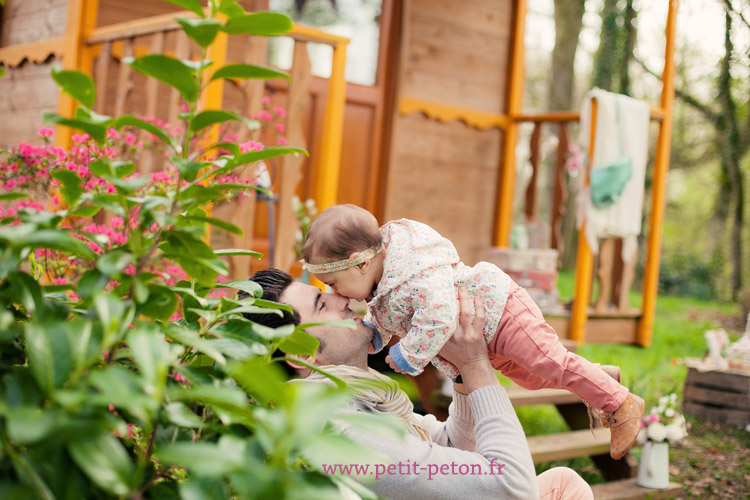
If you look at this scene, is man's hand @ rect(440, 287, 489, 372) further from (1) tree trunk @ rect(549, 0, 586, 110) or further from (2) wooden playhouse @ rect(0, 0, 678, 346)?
(1) tree trunk @ rect(549, 0, 586, 110)

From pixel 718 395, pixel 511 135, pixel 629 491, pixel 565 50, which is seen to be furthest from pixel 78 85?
pixel 565 50

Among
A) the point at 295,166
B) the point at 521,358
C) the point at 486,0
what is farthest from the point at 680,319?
the point at 521,358

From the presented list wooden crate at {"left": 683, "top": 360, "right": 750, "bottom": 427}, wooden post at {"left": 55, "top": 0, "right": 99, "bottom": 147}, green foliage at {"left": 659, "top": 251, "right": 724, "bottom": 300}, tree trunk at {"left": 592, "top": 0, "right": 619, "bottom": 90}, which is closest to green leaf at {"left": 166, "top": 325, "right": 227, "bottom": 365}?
wooden post at {"left": 55, "top": 0, "right": 99, "bottom": 147}

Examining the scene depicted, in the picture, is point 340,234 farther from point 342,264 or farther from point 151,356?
point 151,356

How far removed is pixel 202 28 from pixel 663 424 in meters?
3.58

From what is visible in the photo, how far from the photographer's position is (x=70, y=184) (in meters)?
0.97

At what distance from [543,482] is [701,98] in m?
18.1

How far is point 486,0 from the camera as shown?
20.6 ft

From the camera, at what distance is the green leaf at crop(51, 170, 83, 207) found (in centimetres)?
96

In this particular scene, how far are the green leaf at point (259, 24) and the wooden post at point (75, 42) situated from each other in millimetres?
3557

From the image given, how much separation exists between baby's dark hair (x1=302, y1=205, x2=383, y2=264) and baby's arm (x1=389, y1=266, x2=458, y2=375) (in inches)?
6.8

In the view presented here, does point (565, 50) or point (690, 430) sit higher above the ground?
point (565, 50)

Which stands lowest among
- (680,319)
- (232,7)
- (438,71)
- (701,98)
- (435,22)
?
(680,319)

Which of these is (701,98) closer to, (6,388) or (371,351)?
(371,351)
